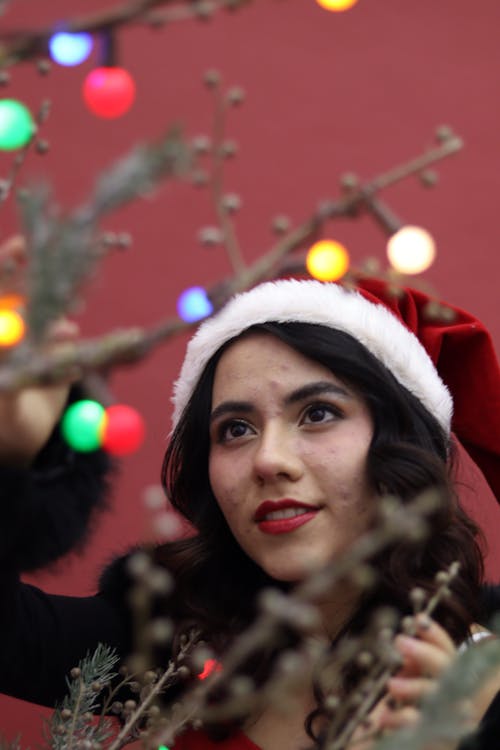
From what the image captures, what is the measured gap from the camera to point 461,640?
124 centimetres

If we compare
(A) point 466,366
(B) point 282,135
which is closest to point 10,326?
(A) point 466,366

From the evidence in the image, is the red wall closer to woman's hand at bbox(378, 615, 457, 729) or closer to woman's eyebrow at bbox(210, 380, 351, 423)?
woman's eyebrow at bbox(210, 380, 351, 423)

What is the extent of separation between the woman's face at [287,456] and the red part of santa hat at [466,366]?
0.63 feet

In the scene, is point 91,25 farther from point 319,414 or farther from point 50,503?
point 319,414

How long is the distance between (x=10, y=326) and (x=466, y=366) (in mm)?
1022

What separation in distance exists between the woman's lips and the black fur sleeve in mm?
248

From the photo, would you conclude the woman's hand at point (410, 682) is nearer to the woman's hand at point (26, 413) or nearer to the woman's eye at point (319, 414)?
the woman's hand at point (26, 413)

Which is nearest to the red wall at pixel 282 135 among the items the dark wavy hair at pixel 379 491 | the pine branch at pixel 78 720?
the dark wavy hair at pixel 379 491

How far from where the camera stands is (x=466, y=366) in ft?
4.81

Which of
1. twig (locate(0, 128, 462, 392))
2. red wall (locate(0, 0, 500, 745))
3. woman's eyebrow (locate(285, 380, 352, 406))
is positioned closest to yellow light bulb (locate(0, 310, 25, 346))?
twig (locate(0, 128, 462, 392))

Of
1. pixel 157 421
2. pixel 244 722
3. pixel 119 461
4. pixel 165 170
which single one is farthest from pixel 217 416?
pixel 165 170

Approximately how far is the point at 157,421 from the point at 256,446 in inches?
27.8

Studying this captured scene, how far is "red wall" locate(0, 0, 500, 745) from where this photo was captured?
6.44 feet

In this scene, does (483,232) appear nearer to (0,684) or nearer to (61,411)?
(0,684)
